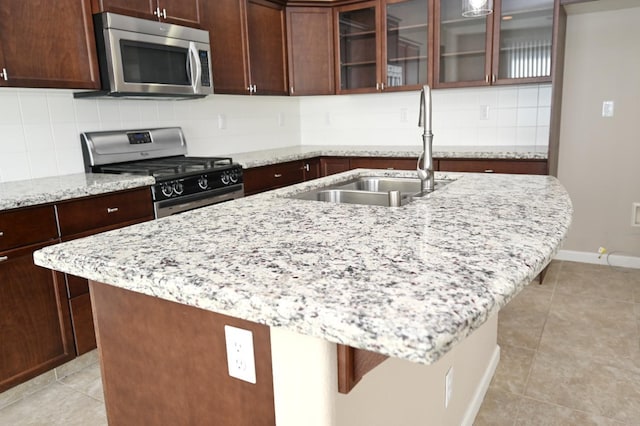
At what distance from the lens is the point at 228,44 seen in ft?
11.0

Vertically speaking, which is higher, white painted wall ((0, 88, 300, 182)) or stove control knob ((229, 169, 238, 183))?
white painted wall ((0, 88, 300, 182))

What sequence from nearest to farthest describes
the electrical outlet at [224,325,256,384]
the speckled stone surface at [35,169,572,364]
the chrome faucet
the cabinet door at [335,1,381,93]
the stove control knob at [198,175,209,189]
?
the speckled stone surface at [35,169,572,364] → the electrical outlet at [224,325,256,384] → the chrome faucet → the stove control knob at [198,175,209,189] → the cabinet door at [335,1,381,93]

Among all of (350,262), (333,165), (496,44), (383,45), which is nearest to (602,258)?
(496,44)

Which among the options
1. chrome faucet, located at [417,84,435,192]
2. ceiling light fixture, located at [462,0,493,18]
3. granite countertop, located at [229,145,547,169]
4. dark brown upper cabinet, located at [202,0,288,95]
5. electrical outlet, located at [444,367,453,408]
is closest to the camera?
electrical outlet, located at [444,367,453,408]

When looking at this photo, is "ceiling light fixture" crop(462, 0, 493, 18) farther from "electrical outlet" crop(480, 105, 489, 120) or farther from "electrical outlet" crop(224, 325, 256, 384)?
"electrical outlet" crop(224, 325, 256, 384)

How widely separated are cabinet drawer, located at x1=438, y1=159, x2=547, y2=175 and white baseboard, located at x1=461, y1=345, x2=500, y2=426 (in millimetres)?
1387

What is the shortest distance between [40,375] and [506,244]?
2106 millimetres

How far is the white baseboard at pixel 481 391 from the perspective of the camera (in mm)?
1771

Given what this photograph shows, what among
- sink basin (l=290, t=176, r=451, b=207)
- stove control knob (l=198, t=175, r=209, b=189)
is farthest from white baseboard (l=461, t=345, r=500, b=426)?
stove control knob (l=198, t=175, r=209, b=189)

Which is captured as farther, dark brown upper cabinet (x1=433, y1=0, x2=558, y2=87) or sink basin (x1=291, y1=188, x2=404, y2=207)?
dark brown upper cabinet (x1=433, y1=0, x2=558, y2=87)

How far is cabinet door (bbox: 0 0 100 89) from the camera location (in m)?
2.16

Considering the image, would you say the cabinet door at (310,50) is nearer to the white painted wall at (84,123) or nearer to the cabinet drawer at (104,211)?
the white painted wall at (84,123)

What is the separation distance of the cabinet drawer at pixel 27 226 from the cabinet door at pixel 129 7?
116cm

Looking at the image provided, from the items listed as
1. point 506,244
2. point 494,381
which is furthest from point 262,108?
point 506,244
